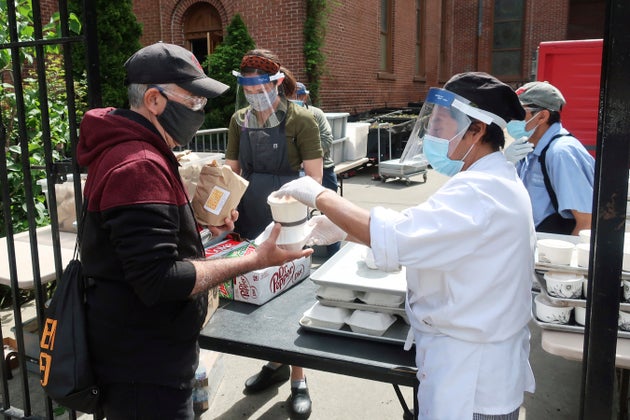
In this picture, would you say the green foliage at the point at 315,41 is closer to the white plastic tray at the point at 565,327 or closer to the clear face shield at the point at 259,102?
the clear face shield at the point at 259,102

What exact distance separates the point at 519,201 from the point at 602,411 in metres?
0.64

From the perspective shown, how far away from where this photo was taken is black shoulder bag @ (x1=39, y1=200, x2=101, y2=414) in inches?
64.9

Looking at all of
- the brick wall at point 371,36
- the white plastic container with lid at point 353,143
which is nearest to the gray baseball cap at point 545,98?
the white plastic container with lid at point 353,143

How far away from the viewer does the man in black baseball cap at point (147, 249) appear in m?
1.49

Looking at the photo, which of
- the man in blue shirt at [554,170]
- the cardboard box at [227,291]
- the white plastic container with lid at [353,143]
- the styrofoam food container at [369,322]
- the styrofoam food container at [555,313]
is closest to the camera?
the styrofoam food container at [369,322]

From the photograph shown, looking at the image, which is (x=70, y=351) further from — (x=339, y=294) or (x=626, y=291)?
(x=626, y=291)

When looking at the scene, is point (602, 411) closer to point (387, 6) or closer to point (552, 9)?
point (387, 6)

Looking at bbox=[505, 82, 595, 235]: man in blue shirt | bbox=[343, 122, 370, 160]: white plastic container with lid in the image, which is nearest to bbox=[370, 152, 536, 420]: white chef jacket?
bbox=[505, 82, 595, 235]: man in blue shirt

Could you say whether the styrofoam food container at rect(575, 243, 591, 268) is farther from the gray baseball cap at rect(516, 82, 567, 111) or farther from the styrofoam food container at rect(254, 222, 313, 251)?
the gray baseball cap at rect(516, 82, 567, 111)

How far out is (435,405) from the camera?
5.35 ft

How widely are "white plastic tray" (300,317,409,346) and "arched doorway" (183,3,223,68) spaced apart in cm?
1170

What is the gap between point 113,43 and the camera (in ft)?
30.6

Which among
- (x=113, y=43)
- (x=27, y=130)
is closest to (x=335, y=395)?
(x=27, y=130)

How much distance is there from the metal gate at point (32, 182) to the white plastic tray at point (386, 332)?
1051 mm
